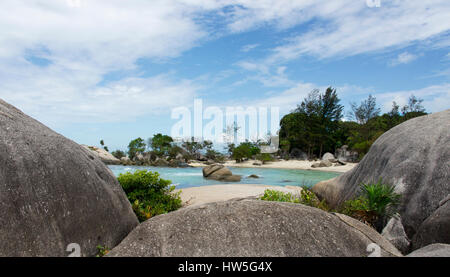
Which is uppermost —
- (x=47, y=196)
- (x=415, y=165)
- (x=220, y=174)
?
(x=415, y=165)

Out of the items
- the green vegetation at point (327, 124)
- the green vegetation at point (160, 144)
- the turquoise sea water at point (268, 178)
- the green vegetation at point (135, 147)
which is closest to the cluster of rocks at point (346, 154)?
the green vegetation at point (327, 124)

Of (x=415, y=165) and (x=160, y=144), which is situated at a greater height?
(x=160, y=144)

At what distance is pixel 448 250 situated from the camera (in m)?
3.86

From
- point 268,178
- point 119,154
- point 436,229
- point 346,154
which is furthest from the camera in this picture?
point 119,154

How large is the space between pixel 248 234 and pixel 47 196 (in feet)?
9.30

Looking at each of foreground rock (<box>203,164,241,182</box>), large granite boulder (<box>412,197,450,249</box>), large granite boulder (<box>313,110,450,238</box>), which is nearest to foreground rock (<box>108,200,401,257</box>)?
large granite boulder (<box>412,197,450,249</box>)

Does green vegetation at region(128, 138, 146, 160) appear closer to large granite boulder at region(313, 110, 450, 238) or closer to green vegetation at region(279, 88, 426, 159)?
green vegetation at region(279, 88, 426, 159)

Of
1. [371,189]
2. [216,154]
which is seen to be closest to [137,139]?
[216,154]

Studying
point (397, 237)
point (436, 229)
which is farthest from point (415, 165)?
point (397, 237)

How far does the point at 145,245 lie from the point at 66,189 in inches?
54.8

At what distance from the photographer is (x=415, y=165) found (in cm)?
700

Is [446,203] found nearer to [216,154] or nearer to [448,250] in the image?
[448,250]

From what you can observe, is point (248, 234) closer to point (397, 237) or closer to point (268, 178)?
point (397, 237)

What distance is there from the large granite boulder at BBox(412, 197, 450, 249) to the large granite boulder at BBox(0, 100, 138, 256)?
5.59 m
